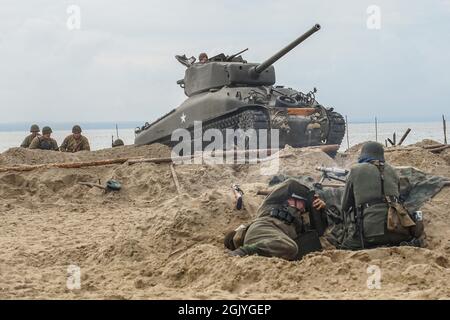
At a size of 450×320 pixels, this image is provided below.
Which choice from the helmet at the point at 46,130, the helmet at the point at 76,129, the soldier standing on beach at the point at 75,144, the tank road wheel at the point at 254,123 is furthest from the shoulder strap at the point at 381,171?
the helmet at the point at 46,130

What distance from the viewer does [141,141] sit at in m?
19.5

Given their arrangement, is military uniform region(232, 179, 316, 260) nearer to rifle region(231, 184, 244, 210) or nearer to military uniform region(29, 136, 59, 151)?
rifle region(231, 184, 244, 210)

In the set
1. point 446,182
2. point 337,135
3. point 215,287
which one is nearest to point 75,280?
point 215,287

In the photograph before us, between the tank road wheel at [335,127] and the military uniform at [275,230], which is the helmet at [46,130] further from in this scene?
the military uniform at [275,230]

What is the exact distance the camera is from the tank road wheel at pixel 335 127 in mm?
17016

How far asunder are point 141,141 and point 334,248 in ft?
39.9

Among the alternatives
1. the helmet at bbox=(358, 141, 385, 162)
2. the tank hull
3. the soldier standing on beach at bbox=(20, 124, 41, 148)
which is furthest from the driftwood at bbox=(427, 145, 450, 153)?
the soldier standing on beach at bbox=(20, 124, 41, 148)

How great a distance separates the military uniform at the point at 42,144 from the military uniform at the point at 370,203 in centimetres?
1152

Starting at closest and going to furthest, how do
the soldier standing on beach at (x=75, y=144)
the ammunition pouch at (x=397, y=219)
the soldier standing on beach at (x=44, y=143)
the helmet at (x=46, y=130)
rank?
1. the ammunition pouch at (x=397, y=219)
2. the soldier standing on beach at (x=44, y=143)
3. the helmet at (x=46, y=130)
4. the soldier standing on beach at (x=75, y=144)

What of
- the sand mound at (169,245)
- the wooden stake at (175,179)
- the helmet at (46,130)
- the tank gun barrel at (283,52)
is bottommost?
the sand mound at (169,245)

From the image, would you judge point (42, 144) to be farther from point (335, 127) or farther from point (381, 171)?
point (381, 171)

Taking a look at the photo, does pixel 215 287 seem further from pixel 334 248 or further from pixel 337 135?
pixel 337 135

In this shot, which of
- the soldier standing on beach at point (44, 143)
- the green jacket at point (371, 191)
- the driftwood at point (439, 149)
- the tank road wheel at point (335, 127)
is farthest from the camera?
the soldier standing on beach at point (44, 143)

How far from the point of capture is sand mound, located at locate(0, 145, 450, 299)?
20.2 ft
